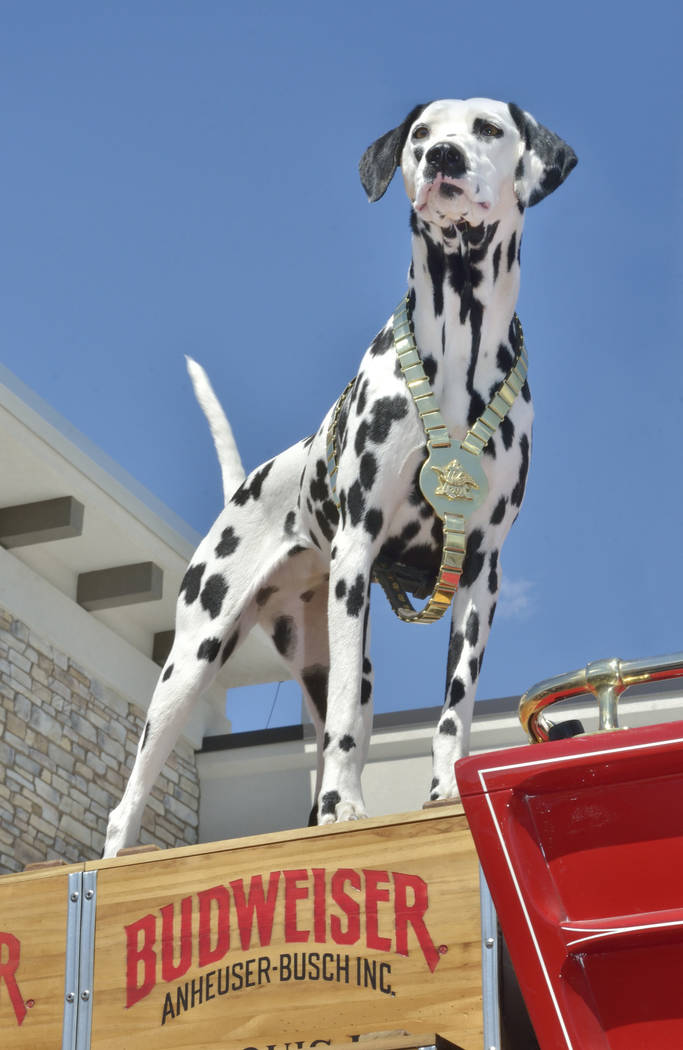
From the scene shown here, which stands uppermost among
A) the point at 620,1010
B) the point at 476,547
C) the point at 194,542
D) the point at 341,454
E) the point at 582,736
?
the point at 194,542

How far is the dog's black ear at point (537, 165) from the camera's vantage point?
12.5 ft

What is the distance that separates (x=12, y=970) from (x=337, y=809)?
891 millimetres

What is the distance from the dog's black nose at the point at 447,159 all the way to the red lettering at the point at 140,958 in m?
1.99

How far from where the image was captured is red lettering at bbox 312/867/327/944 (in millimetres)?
3193

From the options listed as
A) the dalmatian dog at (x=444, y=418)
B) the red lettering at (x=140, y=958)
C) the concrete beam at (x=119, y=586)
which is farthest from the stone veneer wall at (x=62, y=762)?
the red lettering at (x=140, y=958)

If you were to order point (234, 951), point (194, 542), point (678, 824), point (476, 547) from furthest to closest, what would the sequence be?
point (194, 542) < point (476, 547) < point (234, 951) < point (678, 824)

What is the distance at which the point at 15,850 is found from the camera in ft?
27.2

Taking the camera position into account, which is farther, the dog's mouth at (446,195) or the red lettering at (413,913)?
the dog's mouth at (446,195)

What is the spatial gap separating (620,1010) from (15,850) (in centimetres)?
688

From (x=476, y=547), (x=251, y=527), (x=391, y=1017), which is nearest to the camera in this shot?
(x=391, y=1017)

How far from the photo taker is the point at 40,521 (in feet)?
28.8

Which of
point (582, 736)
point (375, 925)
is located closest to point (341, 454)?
point (375, 925)

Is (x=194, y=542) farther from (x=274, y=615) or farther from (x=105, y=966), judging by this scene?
(x=105, y=966)

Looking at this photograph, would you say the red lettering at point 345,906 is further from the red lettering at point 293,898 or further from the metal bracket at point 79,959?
the metal bracket at point 79,959
